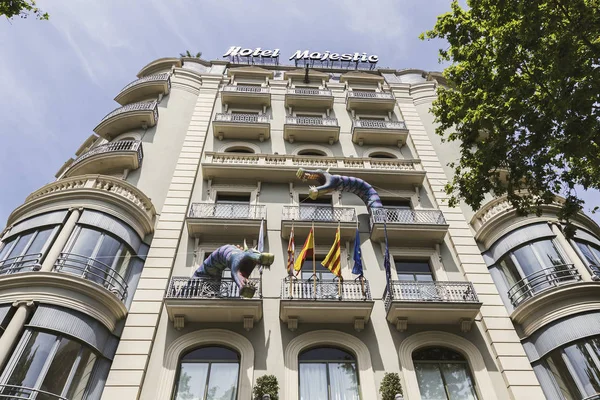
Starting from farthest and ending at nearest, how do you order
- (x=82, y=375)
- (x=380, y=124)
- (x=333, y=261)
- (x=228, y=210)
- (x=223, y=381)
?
(x=380, y=124)
(x=228, y=210)
(x=333, y=261)
(x=223, y=381)
(x=82, y=375)

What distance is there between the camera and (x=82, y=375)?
39.3 feet

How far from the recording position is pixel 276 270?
16.2 m

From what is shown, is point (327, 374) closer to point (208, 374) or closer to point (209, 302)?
point (208, 374)

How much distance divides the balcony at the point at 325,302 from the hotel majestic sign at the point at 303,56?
74.1ft

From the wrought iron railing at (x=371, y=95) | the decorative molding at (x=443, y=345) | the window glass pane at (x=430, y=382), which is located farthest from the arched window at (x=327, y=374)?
the wrought iron railing at (x=371, y=95)

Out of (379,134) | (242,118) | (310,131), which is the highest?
(242,118)

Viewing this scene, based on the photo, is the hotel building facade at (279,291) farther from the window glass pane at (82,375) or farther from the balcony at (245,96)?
the balcony at (245,96)

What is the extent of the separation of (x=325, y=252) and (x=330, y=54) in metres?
21.1

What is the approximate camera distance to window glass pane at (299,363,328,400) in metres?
13.0

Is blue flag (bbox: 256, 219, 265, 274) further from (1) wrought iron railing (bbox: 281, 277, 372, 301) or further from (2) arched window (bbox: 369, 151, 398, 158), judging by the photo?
(2) arched window (bbox: 369, 151, 398, 158)

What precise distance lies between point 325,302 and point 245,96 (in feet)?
51.6

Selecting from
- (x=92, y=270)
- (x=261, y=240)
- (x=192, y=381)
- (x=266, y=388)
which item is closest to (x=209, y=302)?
(x=192, y=381)

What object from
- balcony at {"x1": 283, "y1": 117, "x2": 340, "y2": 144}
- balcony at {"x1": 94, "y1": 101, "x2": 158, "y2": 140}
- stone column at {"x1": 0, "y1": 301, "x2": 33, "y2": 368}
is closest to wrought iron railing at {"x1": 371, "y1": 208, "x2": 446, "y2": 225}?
balcony at {"x1": 283, "y1": 117, "x2": 340, "y2": 144}

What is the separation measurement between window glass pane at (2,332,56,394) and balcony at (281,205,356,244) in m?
8.95
